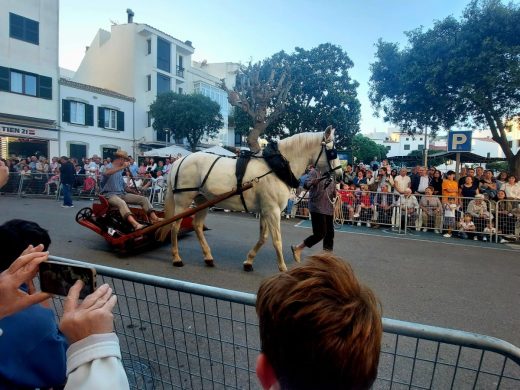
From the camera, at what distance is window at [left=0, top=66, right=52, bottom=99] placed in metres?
22.4

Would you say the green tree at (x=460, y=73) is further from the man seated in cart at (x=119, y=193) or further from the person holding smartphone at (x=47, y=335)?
the person holding smartphone at (x=47, y=335)

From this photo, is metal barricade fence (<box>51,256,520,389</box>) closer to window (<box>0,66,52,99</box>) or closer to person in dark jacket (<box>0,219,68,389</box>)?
person in dark jacket (<box>0,219,68,389</box>)

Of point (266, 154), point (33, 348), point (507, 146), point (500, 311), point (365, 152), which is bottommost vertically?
point (500, 311)

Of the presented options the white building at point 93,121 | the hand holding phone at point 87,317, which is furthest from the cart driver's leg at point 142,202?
the white building at point 93,121

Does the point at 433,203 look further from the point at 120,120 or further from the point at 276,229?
the point at 120,120

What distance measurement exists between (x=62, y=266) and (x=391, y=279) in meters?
5.23

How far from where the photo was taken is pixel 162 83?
35.6 metres

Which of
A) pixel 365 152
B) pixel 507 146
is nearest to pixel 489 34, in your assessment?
pixel 507 146

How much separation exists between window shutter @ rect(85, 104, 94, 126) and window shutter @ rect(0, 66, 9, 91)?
5.70 metres

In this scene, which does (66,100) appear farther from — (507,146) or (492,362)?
(492,362)

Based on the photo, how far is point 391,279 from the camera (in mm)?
5582

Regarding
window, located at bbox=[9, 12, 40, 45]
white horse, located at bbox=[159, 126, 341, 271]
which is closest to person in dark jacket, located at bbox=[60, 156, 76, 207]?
white horse, located at bbox=[159, 126, 341, 271]

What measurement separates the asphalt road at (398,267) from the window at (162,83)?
27765mm

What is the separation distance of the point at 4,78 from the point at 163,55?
53.4ft
